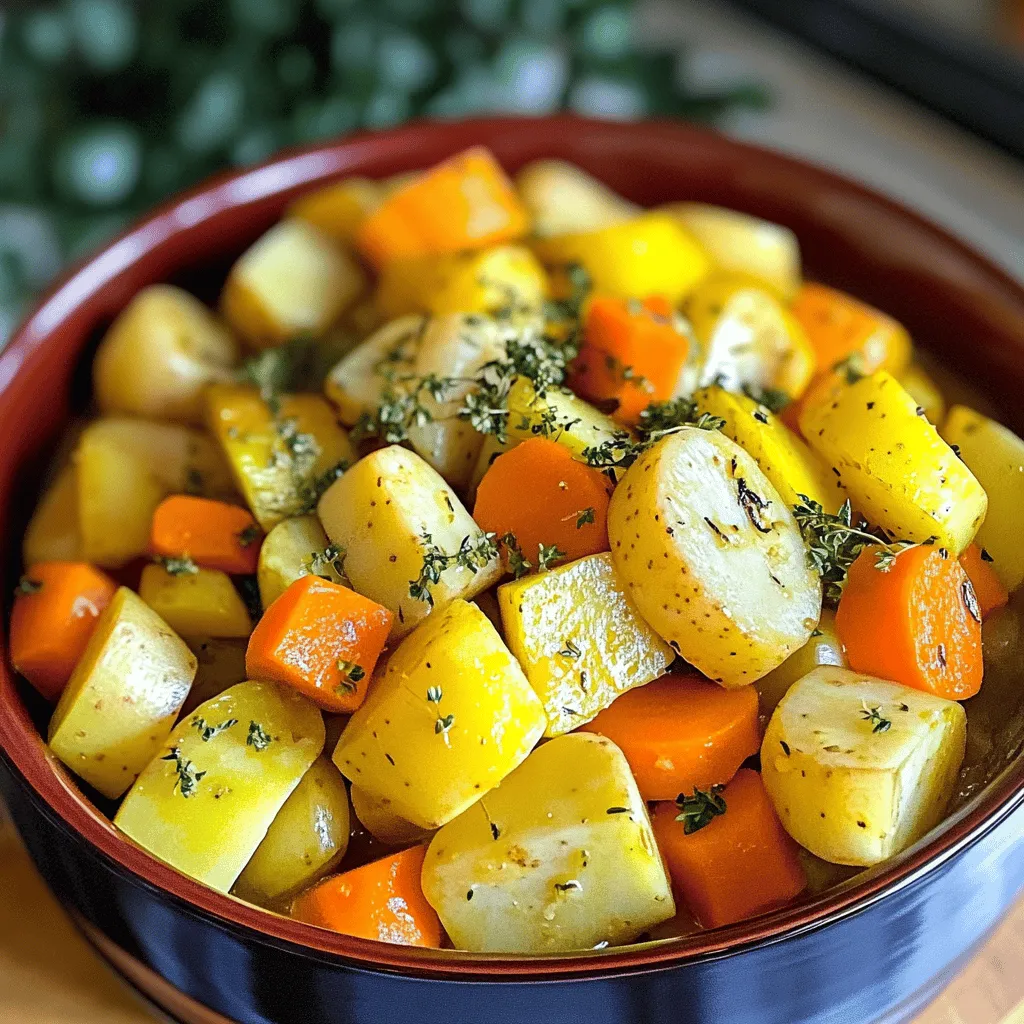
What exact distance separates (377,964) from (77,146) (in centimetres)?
176

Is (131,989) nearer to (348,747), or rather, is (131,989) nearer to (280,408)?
(348,747)

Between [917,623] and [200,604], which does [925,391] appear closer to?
[917,623]

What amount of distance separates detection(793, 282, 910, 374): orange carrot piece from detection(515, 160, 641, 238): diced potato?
0.29m

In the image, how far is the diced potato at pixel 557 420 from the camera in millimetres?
1148

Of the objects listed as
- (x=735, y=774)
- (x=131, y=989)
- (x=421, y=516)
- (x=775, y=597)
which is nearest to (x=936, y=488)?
(x=775, y=597)

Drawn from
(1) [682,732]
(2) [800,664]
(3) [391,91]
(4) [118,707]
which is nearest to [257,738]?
(4) [118,707]

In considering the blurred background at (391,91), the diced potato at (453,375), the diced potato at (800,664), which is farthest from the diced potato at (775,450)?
the blurred background at (391,91)

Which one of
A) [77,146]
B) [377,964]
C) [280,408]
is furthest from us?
[77,146]

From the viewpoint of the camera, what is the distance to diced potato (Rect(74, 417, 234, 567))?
1.31 m

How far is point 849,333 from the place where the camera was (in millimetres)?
1449

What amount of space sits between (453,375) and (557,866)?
522 millimetres

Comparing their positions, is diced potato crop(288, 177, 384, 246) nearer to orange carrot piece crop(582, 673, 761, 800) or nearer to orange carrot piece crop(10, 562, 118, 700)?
orange carrot piece crop(10, 562, 118, 700)

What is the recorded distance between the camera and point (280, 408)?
1.34 meters

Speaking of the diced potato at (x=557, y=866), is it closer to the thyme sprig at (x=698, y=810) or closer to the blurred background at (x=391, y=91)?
the thyme sprig at (x=698, y=810)
